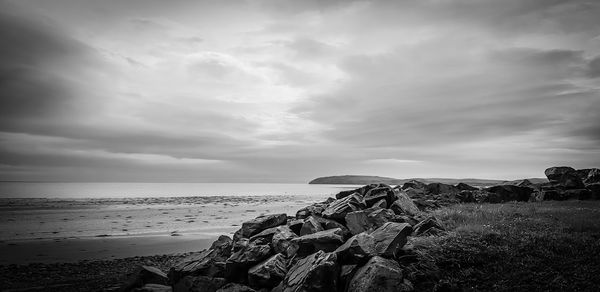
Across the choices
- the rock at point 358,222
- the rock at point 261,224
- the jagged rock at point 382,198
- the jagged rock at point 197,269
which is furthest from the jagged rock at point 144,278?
the jagged rock at point 382,198

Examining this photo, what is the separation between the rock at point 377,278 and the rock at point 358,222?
4.27 m

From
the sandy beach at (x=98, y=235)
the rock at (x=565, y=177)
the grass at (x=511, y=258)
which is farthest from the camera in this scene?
the rock at (x=565, y=177)

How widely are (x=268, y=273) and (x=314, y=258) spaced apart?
1927 millimetres

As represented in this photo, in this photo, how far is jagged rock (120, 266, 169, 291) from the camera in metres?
12.4

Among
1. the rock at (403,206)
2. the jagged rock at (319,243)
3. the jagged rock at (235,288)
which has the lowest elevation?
the jagged rock at (235,288)

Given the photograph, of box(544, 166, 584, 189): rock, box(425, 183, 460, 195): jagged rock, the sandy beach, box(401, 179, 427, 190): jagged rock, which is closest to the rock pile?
the sandy beach

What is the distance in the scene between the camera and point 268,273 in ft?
36.6

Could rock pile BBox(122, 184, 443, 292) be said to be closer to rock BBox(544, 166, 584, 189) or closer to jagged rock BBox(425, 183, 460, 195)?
jagged rock BBox(425, 183, 460, 195)

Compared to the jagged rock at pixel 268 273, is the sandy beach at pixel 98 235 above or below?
below

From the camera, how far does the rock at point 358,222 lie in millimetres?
13912

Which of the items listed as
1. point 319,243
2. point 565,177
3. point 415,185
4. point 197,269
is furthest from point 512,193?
point 197,269

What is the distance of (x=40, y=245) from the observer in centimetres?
2347

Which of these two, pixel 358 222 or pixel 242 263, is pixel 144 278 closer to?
pixel 242 263

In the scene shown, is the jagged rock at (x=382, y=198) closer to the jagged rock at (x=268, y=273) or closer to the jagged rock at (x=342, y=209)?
the jagged rock at (x=342, y=209)
